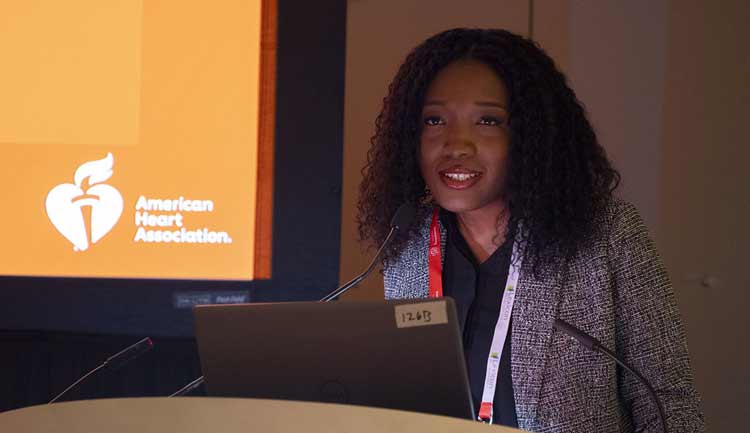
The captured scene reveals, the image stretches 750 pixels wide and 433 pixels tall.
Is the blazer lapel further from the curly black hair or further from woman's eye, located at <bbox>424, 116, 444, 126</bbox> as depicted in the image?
woman's eye, located at <bbox>424, 116, 444, 126</bbox>

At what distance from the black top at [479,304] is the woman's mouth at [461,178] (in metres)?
0.15

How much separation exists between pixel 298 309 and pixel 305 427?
32 centimetres

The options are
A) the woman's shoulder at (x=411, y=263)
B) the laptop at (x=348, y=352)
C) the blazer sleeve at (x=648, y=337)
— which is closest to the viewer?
the laptop at (x=348, y=352)

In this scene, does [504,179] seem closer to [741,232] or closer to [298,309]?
[298,309]

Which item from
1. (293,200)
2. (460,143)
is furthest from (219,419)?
(293,200)

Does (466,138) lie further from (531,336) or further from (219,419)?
(219,419)

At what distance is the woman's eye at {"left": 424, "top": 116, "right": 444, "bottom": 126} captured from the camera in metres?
1.89

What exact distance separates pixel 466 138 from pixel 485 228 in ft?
0.69

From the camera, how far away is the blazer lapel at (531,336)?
168 cm

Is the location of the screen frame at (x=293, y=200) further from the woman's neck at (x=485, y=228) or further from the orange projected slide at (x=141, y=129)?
the woman's neck at (x=485, y=228)

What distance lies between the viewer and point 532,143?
184cm

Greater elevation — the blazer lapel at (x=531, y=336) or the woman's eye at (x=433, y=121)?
the woman's eye at (x=433, y=121)

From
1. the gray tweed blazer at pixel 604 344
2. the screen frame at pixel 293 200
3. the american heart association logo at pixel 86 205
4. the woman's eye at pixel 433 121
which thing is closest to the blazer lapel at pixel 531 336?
the gray tweed blazer at pixel 604 344

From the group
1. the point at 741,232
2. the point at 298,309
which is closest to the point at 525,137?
the point at 298,309
